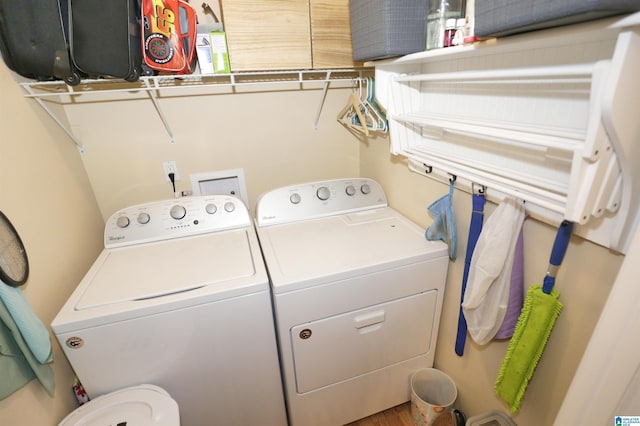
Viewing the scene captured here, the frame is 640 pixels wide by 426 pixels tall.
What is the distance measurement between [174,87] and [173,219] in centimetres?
68

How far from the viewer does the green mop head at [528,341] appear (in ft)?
3.08

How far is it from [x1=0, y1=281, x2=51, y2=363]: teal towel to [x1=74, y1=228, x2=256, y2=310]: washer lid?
15cm

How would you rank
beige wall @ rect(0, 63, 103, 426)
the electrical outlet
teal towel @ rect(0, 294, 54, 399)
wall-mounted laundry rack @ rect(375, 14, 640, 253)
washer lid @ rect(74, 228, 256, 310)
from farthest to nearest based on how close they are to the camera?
1. the electrical outlet
2. washer lid @ rect(74, 228, 256, 310)
3. beige wall @ rect(0, 63, 103, 426)
4. teal towel @ rect(0, 294, 54, 399)
5. wall-mounted laundry rack @ rect(375, 14, 640, 253)

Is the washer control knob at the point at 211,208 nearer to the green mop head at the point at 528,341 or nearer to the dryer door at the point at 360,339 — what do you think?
the dryer door at the point at 360,339

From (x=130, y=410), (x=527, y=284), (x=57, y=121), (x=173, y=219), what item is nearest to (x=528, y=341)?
(x=527, y=284)

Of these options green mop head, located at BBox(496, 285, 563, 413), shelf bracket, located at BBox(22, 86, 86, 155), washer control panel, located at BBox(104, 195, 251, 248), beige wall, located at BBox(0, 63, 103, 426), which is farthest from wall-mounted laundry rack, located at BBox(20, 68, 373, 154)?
green mop head, located at BBox(496, 285, 563, 413)

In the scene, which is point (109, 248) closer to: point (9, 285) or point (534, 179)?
point (9, 285)

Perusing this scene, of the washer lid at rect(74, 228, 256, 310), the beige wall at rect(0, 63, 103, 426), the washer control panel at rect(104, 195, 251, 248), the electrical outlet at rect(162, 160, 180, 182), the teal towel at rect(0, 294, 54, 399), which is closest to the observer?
the teal towel at rect(0, 294, 54, 399)

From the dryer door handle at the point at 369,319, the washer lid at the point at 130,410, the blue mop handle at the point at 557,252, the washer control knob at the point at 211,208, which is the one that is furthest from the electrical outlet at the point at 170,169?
the blue mop handle at the point at 557,252

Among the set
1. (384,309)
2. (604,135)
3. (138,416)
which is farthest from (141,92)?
(604,135)

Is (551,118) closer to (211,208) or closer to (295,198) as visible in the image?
(295,198)

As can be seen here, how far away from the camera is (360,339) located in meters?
1.36

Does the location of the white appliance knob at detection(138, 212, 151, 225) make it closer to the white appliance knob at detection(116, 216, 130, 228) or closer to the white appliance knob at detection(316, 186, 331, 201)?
the white appliance knob at detection(116, 216, 130, 228)

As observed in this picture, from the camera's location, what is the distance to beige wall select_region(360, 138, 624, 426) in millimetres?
859
